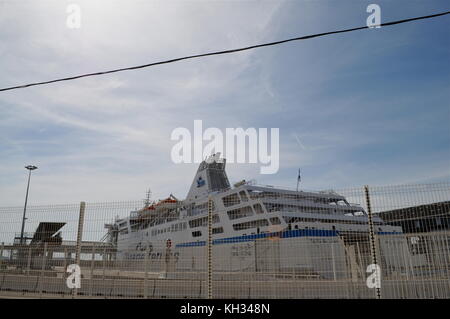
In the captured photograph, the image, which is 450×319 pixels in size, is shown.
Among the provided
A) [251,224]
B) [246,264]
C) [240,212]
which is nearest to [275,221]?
[251,224]

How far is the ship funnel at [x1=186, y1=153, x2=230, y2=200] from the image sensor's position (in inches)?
1405

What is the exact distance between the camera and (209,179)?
35.8m

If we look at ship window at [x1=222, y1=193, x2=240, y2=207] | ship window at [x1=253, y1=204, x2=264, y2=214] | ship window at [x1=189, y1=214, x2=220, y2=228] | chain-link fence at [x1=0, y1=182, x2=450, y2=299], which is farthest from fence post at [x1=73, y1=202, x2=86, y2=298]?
ship window at [x1=189, y1=214, x2=220, y2=228]

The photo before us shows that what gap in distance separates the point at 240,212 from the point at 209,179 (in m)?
9.84

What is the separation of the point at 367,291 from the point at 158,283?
473 cm

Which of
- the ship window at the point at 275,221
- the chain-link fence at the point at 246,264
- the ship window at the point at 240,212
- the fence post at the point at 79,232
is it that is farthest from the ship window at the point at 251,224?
the fence post at the point at 79,232

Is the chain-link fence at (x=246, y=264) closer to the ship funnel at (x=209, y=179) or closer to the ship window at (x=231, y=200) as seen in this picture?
the ship window at (x=231, y=200)

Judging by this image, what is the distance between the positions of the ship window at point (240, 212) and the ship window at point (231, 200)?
34.4 inches

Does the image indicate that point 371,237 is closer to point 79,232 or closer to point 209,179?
point 79,232

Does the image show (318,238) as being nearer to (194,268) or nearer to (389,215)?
(389,215)

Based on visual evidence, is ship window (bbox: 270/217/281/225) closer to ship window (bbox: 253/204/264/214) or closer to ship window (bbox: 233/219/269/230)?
ship window (bbox: 233/219/269/230)

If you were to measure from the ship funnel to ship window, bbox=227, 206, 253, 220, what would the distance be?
7840 millimetres

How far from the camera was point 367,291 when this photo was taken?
21.5 feet

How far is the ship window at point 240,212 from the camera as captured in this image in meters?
25.8
